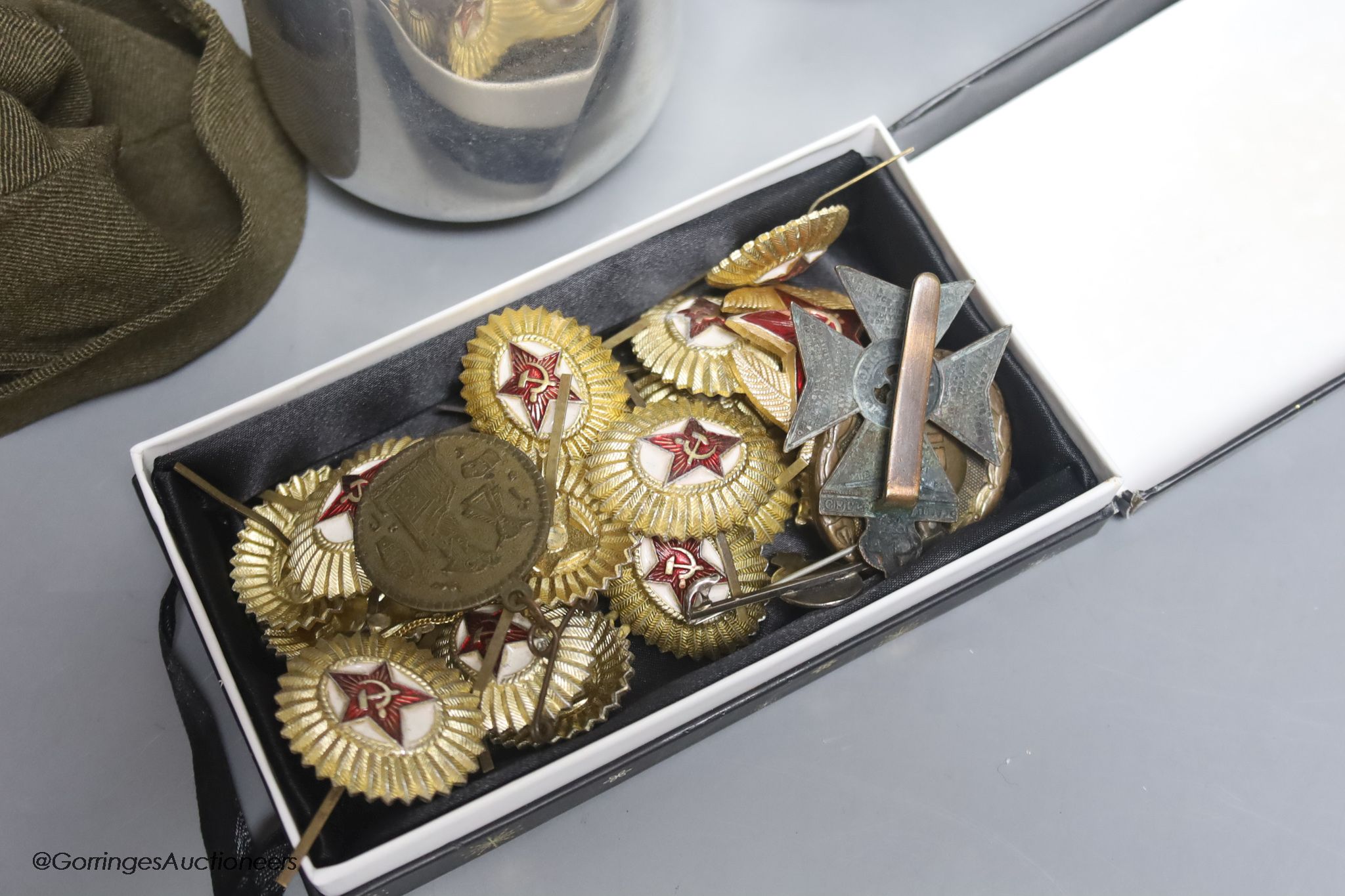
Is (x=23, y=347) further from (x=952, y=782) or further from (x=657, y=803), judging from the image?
(x=952, y=782)

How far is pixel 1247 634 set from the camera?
37.4 inches

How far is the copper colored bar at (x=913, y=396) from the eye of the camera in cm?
A: 78

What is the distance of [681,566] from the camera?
82 centimetres

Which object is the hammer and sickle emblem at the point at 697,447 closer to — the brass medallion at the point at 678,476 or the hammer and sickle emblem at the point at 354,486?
the brass medallion at the point at 678,476

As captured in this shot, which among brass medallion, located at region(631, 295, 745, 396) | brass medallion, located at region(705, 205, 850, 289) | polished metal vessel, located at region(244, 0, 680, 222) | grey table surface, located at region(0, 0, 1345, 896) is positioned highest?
polished metal vessel, located at region(244, 0, 680, 222)

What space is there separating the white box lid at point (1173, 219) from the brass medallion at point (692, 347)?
0.73 ft

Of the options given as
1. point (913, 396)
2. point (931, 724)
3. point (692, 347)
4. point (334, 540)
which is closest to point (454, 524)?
point (334, 540)

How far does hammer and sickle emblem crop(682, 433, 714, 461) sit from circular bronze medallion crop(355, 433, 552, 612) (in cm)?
13

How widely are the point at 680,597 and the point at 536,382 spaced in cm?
21

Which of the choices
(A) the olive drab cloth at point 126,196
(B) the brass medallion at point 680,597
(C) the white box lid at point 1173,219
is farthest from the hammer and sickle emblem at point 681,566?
(A) the olive drab cloth at point 126,196

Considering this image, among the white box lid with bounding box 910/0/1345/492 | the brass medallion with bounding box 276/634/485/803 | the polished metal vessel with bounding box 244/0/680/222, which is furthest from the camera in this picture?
the white box lid with bounding box 910/0/1345/492

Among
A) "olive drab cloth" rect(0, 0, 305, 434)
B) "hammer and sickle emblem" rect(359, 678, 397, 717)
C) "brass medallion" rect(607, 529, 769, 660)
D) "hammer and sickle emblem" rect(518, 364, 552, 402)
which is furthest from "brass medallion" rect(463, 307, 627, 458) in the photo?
"olive drab cloth" rect(0, 0, 305, 434)

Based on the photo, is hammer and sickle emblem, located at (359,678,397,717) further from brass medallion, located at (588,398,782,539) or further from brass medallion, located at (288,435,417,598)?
brass medallion, located at (588,398,782,539)

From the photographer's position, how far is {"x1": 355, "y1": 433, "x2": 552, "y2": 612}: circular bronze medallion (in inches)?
27.4
